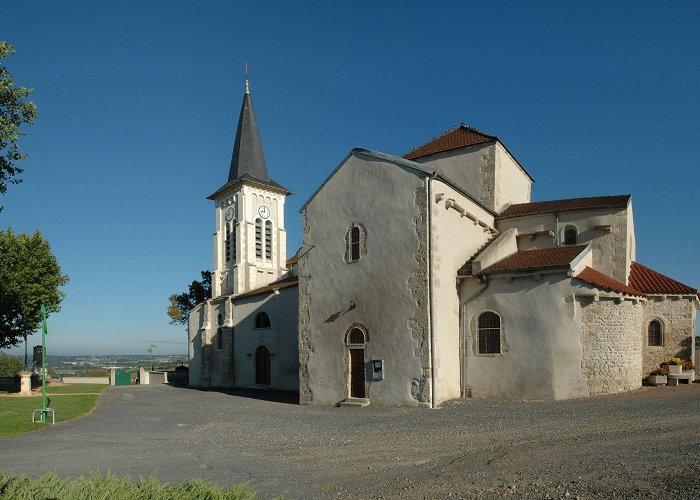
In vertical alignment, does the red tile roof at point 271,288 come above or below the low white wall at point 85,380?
above

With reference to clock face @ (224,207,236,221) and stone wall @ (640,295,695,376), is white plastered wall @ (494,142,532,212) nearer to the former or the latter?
stone wall @ (640,295,695,376)

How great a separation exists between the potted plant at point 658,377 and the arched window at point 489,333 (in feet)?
22.9

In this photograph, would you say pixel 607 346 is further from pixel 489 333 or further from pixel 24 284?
pixel 24 284

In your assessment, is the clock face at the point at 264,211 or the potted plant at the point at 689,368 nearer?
the potted plant at the point at 689,368

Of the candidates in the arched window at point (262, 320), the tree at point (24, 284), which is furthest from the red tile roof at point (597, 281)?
the tree at point (24, 284)

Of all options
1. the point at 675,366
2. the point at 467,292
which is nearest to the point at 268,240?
the point at 467,292

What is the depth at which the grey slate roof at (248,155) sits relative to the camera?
38438mm

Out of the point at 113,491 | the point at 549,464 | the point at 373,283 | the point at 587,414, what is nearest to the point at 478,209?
the point at 373,283

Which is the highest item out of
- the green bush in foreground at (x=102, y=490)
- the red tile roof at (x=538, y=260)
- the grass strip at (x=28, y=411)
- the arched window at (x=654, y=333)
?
the red tile roof at (x=538, y=260)

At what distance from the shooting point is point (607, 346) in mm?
19062

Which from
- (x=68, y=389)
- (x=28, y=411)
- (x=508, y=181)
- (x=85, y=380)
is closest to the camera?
(x=28, y=411)

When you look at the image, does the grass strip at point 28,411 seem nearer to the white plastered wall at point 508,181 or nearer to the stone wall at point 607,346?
the stone wall at point 607,346

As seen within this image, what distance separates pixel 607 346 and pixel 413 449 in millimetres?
11136

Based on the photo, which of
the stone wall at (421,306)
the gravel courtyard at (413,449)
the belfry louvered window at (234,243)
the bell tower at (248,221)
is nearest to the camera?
the gravel courtyard at (413,449)
